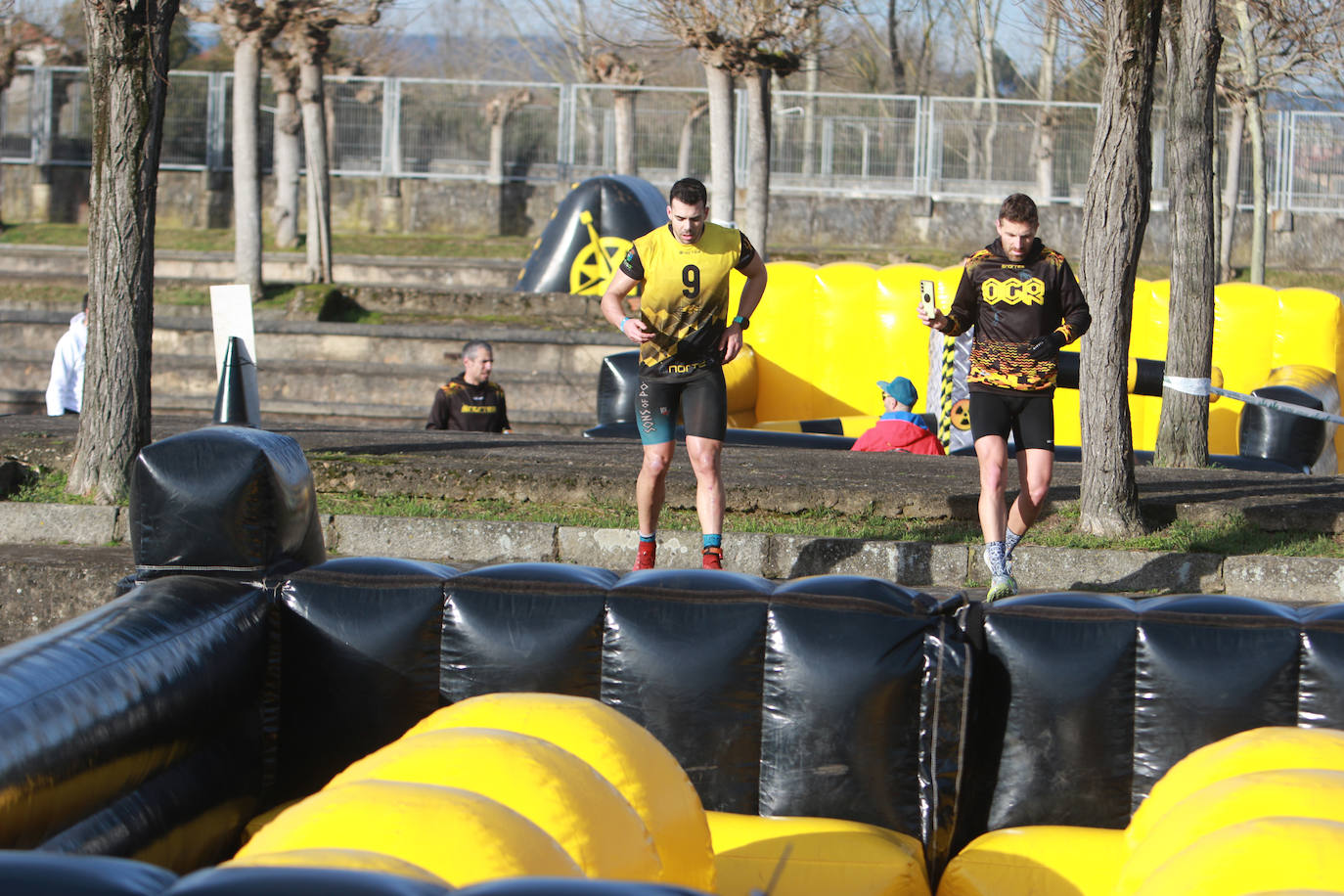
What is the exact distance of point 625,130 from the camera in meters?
25.4

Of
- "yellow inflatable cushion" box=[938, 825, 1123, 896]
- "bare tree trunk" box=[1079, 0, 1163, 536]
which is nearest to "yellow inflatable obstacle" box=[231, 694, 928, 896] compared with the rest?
"yellow inflatable cushion" box=[938, 825, 1123, 896]

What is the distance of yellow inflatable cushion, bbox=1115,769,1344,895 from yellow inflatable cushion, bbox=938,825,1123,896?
0.57 m

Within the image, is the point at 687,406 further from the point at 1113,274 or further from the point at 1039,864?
the point at 1039,864

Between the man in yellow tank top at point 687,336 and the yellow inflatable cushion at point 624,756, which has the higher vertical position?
the man in yellow tank top at point 687,336

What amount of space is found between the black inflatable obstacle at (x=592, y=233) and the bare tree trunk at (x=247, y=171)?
3.18 m

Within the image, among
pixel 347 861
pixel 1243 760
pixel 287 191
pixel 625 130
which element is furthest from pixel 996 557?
pixel 625 130

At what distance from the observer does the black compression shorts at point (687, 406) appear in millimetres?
6738

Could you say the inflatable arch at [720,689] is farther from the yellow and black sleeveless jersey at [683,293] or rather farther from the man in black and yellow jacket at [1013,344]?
the yellow and black sleeveless jersey at [683,293]

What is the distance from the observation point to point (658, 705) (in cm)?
396

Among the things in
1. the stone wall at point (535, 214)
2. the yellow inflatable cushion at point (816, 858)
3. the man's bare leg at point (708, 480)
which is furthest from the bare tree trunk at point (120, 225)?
the stone wall at point (535, 214)

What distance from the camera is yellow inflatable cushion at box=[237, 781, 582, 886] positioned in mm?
2191

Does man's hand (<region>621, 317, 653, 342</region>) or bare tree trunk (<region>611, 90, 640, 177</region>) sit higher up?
bare tree trunk (<region>611, 90, 640, 177</region>)

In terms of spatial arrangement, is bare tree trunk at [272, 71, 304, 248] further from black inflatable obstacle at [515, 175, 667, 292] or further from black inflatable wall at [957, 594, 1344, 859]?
black inflatable wall at [957, 594, 1344, 859]

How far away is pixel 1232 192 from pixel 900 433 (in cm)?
1631
